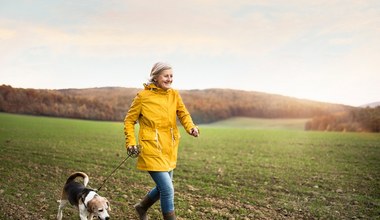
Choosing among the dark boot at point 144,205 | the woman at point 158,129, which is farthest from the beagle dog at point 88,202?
the woman at point 158,129

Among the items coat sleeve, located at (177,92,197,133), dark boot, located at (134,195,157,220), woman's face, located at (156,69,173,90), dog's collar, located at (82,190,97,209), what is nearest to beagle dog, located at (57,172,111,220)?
dog's collar, located at (82,190,97,209)

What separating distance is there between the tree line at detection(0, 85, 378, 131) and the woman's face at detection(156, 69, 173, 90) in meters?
31.3

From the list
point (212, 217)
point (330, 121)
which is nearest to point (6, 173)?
point (212, 217)

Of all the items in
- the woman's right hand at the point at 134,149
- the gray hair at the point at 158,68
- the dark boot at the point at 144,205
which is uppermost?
the gray hair at the point at 158,68

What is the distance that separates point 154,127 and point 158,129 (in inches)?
2.2

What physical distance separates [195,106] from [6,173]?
123 feet

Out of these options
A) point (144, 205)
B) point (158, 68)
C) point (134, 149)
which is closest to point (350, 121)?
point (144, 205)

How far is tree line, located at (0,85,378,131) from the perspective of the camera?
36.8 m

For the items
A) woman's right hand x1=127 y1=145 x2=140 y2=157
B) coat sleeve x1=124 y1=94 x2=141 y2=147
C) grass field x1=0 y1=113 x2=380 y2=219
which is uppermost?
coat sleeve x1=124 y1=94 x2=141 y2=147

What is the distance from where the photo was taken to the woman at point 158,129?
4.70 meters

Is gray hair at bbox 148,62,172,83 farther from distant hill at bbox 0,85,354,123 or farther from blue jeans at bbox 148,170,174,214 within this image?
distant hill at bbox 0,85,354,123

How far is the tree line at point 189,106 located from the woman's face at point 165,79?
31.3 metres

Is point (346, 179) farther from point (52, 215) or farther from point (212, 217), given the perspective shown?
point (52, 215)

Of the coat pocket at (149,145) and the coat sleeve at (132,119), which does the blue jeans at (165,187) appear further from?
the coat sleeve at (132,119)
